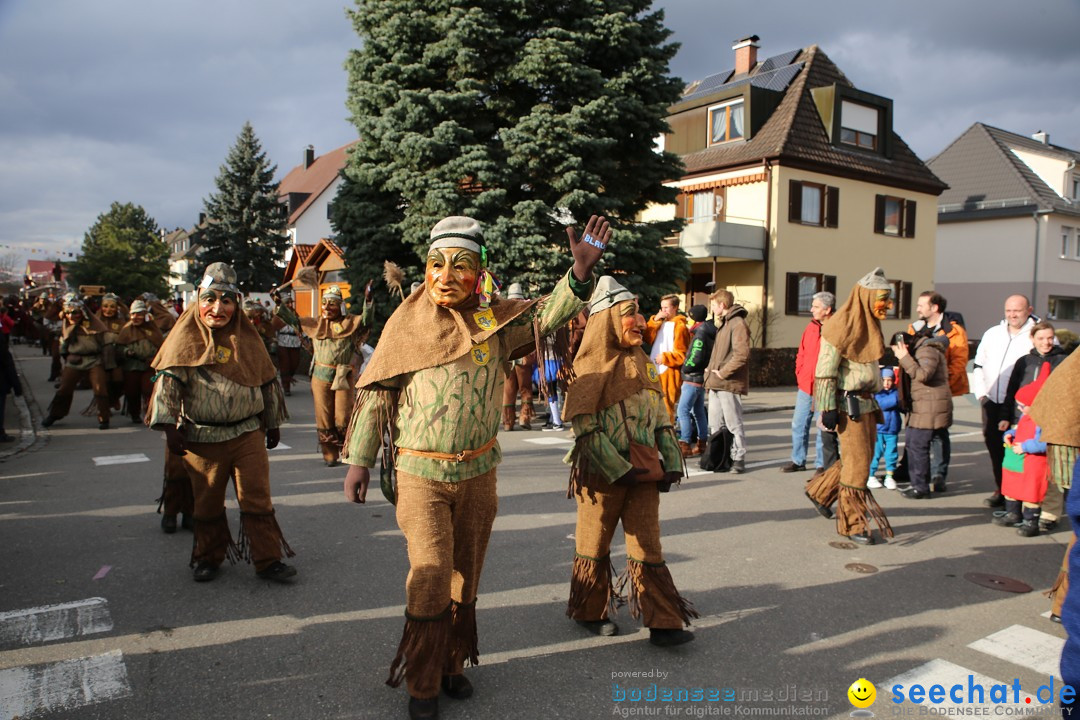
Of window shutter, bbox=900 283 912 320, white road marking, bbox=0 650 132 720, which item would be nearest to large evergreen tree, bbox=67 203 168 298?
window shutter, bbox=900 283 912 320

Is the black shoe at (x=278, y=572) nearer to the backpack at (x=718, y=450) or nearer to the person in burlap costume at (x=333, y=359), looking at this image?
the person in burlap costume at (x=333, y=359)

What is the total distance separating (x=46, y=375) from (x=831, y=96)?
2493cm

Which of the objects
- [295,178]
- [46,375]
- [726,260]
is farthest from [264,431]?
[295,178]

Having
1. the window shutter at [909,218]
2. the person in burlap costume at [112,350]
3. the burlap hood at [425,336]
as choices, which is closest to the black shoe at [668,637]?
the burlap hood at [425,336]

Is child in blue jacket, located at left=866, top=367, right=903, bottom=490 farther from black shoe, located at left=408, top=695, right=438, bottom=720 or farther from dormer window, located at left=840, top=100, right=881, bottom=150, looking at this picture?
dormer window, located at left=840, top=100, right=881, bottom=150

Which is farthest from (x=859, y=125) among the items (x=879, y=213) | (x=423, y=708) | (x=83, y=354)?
(x=423, y=708)

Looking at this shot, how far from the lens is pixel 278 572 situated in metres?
4.82

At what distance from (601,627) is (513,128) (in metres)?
11.8

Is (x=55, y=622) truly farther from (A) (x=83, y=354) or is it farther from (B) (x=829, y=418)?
(A) (x=83, y=354)

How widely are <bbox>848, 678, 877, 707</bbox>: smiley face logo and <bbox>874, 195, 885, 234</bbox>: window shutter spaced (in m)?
25.0

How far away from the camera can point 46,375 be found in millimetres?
19906

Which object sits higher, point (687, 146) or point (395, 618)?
point (687, 146)

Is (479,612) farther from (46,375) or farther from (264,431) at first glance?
(46,375)

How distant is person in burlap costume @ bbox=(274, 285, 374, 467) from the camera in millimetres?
8273
